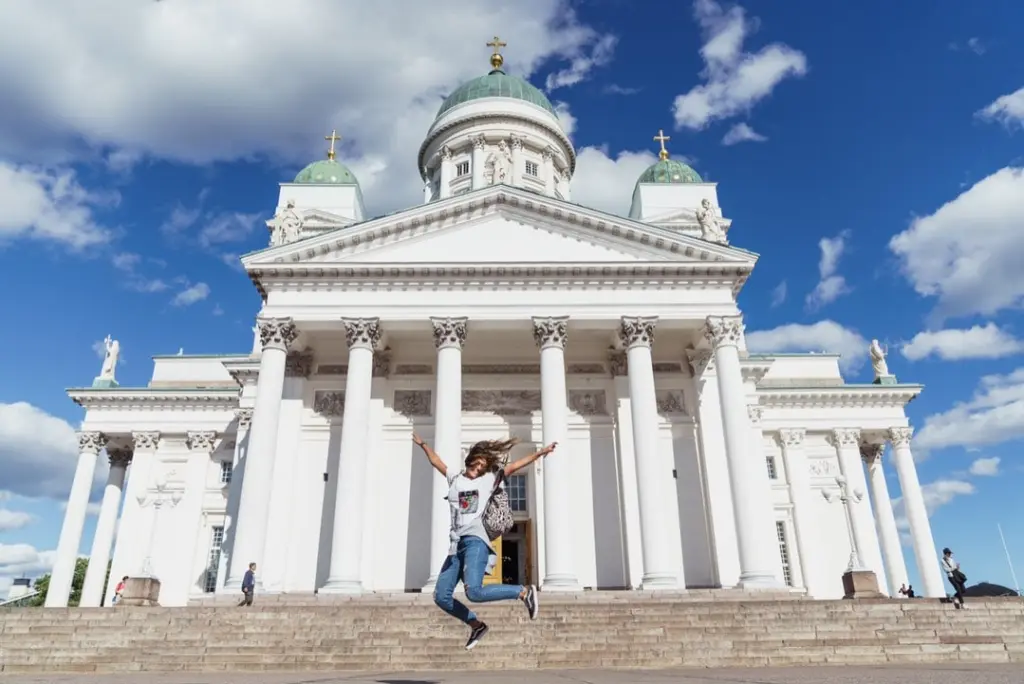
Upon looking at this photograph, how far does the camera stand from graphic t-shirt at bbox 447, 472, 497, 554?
19.1 feet

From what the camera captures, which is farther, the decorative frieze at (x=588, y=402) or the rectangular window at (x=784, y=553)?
the rectangular window at (x=784, y=553)

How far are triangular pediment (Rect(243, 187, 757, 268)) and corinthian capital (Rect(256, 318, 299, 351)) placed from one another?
1974 millimetres

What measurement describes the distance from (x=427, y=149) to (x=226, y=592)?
31.1 m

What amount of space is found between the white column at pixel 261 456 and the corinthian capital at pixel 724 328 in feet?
44.8

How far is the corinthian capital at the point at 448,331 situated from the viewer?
73.3 feet

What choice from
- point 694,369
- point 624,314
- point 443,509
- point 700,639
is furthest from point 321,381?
point 700,639

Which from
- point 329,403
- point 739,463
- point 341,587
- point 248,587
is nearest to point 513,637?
point 341,587

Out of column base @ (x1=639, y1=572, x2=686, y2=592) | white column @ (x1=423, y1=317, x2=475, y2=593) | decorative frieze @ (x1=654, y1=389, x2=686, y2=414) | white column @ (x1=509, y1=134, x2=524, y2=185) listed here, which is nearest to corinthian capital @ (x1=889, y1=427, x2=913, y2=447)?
decorative frieze @ (x1=654, y1=389, x2=686, y2=414)

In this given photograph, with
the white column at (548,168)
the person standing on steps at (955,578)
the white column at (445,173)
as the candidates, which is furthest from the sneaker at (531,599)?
the white column at (548,168)

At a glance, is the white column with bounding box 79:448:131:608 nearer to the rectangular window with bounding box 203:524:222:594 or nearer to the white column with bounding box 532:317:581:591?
the rectangular window with bounding box 203:524:222:594

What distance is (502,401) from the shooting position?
25.6 m

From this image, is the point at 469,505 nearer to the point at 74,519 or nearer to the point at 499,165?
the point at 499,165

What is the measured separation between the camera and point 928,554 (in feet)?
108

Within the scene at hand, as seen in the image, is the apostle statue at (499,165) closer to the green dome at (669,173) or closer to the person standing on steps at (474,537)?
the green dome at (669,173)
